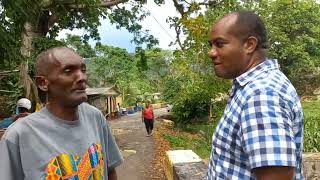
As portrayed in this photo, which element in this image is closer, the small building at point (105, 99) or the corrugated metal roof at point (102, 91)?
the corrugated metal roof at point (102, 91)

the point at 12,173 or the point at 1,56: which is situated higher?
the point at 1,56

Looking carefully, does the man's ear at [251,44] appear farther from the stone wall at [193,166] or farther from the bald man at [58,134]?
the stone wall at [193,166]

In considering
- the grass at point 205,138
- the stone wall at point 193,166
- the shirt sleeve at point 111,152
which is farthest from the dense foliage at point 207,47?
the shirt sleeve at point 111,152

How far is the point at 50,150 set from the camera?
207 centimetres

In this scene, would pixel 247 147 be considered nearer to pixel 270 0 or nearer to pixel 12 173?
pixel 12 173

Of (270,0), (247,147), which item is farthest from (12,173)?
(270,0)

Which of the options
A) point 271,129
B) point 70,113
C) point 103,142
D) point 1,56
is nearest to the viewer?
point 271,129

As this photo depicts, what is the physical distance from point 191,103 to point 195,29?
8286 millimetres

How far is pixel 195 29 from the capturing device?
546 inches

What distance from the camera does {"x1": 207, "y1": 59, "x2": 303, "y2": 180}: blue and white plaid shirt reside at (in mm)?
1621

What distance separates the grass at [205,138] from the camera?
A: 10039 millimetres

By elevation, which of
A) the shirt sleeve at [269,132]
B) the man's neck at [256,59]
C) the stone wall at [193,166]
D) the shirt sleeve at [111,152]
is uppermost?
the man's neck at [256,59]

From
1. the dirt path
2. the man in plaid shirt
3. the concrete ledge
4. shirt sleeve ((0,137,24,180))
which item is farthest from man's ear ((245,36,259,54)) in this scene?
the dirt path

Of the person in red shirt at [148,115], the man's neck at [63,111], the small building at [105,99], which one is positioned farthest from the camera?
the small building at [105,99]
